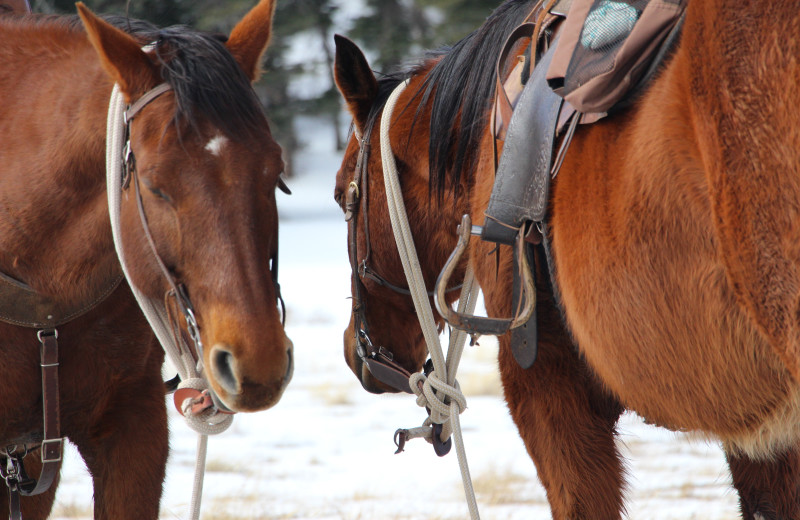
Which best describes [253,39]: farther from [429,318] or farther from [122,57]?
[429,318]

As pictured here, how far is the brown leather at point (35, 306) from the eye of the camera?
206 centimetres

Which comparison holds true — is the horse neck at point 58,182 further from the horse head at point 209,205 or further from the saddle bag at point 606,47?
the saddle bag at point 606,47

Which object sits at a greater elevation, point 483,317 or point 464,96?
point 464,96

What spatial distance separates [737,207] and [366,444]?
423 centimetres

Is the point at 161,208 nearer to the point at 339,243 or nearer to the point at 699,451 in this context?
the point at 699,451

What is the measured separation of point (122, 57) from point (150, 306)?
2.01 ft

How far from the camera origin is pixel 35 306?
208 centimetres

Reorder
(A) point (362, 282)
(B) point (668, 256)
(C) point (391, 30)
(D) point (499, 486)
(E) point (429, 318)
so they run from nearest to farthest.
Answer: (B) point (668, 256) < (E) point (429, 318) < (A) point (362, 282) < (D) point (499, 486) < (C) point (391, 30)

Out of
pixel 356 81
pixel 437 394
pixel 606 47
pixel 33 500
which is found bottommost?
pixel 33 500

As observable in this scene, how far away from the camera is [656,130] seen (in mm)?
1560

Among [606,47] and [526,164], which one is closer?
[606,47]

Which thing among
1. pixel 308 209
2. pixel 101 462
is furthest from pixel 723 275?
pixel 308 209

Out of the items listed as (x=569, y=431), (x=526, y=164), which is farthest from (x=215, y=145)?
(x=569, y=431)

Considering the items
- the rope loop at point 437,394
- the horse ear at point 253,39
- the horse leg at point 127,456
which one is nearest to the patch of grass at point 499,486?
the rope loop at point 437,394
